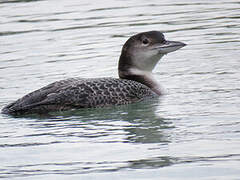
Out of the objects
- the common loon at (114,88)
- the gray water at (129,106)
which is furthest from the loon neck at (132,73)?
the gray water at (129,106)

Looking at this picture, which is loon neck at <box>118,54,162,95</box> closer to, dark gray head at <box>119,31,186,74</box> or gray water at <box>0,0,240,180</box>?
dark gray head at <box>119,31,186,74</box>

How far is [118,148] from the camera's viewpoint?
21.3 feet

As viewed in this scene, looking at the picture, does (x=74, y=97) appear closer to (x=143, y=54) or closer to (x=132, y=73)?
(x=132, y=73)

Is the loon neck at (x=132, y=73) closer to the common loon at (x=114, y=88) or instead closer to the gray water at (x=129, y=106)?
the common loon at (x=114, y=88)

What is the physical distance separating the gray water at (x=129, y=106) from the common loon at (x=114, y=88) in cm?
14

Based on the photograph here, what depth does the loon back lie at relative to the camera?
8117mm

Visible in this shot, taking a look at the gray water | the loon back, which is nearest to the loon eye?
the gray water

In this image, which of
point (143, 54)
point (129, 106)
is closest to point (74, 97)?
point (129, 106)

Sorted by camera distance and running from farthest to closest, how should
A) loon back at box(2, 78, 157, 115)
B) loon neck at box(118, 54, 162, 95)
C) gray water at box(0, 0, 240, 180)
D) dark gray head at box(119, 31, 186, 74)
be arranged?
loon neck at box(118, 54, 162, 95), dark gray head at box(119, 31, 186, 74), loon back at box(2, 78, 157, 115), gray water at box(0, 0, 240, 180)

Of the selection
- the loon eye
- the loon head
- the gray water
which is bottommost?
the gray water

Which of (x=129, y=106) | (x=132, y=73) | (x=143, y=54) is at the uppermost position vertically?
(x=143, y=54)

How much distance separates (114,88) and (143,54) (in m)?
1.01

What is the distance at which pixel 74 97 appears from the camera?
26.9 feet

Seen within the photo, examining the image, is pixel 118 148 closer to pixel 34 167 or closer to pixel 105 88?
pixel 34 167
